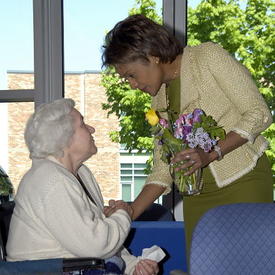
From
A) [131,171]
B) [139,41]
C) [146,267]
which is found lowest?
[131,171]

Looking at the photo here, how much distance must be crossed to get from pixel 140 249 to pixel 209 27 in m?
11.8

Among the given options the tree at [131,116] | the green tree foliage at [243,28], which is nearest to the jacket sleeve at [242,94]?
the tree at [131,116]

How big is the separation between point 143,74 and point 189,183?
1.36 feet

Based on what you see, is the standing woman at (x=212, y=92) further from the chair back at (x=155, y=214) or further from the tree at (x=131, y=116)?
the tree at (x=131, y=116)

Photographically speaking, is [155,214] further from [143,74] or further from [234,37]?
[234,37]

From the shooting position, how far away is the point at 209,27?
14.0 m

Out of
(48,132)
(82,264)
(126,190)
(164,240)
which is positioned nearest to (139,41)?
(48,132)

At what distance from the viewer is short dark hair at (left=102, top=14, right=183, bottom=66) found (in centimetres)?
211

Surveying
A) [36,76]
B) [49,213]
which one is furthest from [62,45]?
[49,213]

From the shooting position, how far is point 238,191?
2.11m

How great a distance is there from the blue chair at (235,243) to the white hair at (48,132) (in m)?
0.59

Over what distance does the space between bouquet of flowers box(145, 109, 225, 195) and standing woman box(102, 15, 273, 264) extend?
2.5 inches

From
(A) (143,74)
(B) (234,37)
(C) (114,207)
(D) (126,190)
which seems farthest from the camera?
(D) (126,190)

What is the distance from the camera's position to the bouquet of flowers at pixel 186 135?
6.42 feet
